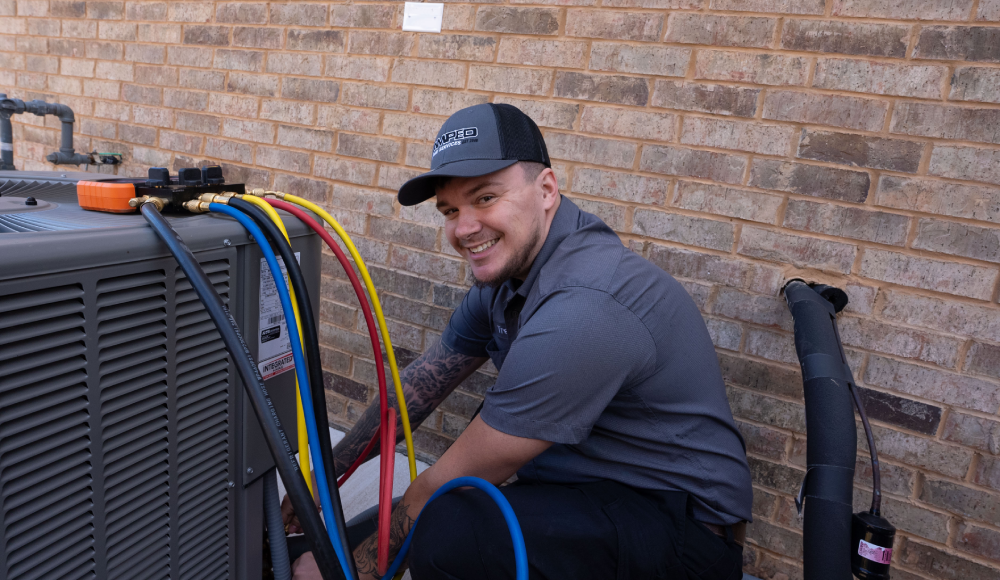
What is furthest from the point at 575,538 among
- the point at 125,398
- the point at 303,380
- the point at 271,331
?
the point at 125,398

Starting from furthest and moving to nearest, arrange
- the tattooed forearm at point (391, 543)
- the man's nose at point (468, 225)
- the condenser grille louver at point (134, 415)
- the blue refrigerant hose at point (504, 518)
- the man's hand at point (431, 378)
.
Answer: the man's hand at point (431, 378)
the man's nose at point (468, 225)
the tattooed forearm at point (391, 543)
the blue refrigerant hose at point (504, 518)
the condenser grille louver at point (134, 415)

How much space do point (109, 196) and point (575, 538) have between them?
100cm

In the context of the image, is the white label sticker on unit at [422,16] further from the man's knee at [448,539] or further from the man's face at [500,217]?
the man's knee at [448,539]

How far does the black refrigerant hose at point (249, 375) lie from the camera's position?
865mm

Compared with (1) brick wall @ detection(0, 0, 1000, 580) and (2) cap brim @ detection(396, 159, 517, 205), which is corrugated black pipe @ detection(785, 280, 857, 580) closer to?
(1) brick wall @ detection(0, 0, 1000, 580)

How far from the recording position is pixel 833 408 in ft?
3.56

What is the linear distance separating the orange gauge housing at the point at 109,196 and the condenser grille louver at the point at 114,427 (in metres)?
0.19

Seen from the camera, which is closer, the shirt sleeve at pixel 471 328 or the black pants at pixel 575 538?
the black pants at pixel 575 538

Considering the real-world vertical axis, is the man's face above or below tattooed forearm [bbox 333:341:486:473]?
above

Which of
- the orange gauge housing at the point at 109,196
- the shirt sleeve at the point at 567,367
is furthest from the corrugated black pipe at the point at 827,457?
the orange gauge housing at the point at 109,196

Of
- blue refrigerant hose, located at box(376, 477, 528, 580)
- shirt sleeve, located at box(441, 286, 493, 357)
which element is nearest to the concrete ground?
shirt sleeve, located at box(441, 286, 493, 357)

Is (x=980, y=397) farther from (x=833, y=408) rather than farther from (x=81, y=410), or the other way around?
(x=81, y=410)

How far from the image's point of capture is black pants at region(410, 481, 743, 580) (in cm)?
110

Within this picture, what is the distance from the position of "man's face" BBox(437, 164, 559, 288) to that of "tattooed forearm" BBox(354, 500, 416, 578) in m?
0.51
